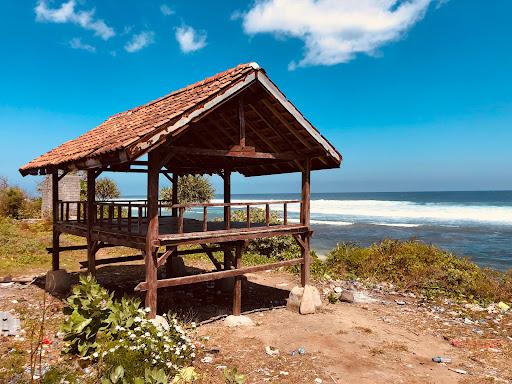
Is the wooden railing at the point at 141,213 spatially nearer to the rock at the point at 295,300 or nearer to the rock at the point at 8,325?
the rock at the point at 295,300

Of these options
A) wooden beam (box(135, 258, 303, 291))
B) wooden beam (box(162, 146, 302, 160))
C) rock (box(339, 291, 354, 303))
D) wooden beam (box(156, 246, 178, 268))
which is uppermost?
wooden beam (box(162, 146, 302, 160))

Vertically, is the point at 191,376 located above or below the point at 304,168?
below

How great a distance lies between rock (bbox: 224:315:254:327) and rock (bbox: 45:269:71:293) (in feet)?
18.6

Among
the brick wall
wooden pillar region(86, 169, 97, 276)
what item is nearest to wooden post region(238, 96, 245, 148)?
wooden pillar region(86, 169, 97, 276)

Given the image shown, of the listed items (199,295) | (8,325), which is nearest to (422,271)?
(199,295)

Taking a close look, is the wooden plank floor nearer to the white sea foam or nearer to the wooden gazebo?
the wooden gazebo

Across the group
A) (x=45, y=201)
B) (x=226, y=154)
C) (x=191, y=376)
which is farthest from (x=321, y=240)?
(x=191, y=376)

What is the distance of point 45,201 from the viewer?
29969mm

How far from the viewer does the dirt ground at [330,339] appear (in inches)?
311

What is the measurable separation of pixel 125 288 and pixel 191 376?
7.94 metres

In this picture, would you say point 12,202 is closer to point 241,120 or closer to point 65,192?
point 65,192

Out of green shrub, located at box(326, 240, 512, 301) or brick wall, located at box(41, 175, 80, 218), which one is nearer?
green shrub, located at box(326, 240, 512, 301)

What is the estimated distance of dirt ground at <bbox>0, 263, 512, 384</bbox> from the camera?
7.90 meters

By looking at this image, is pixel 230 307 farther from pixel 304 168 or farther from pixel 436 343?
pixel 436 343
